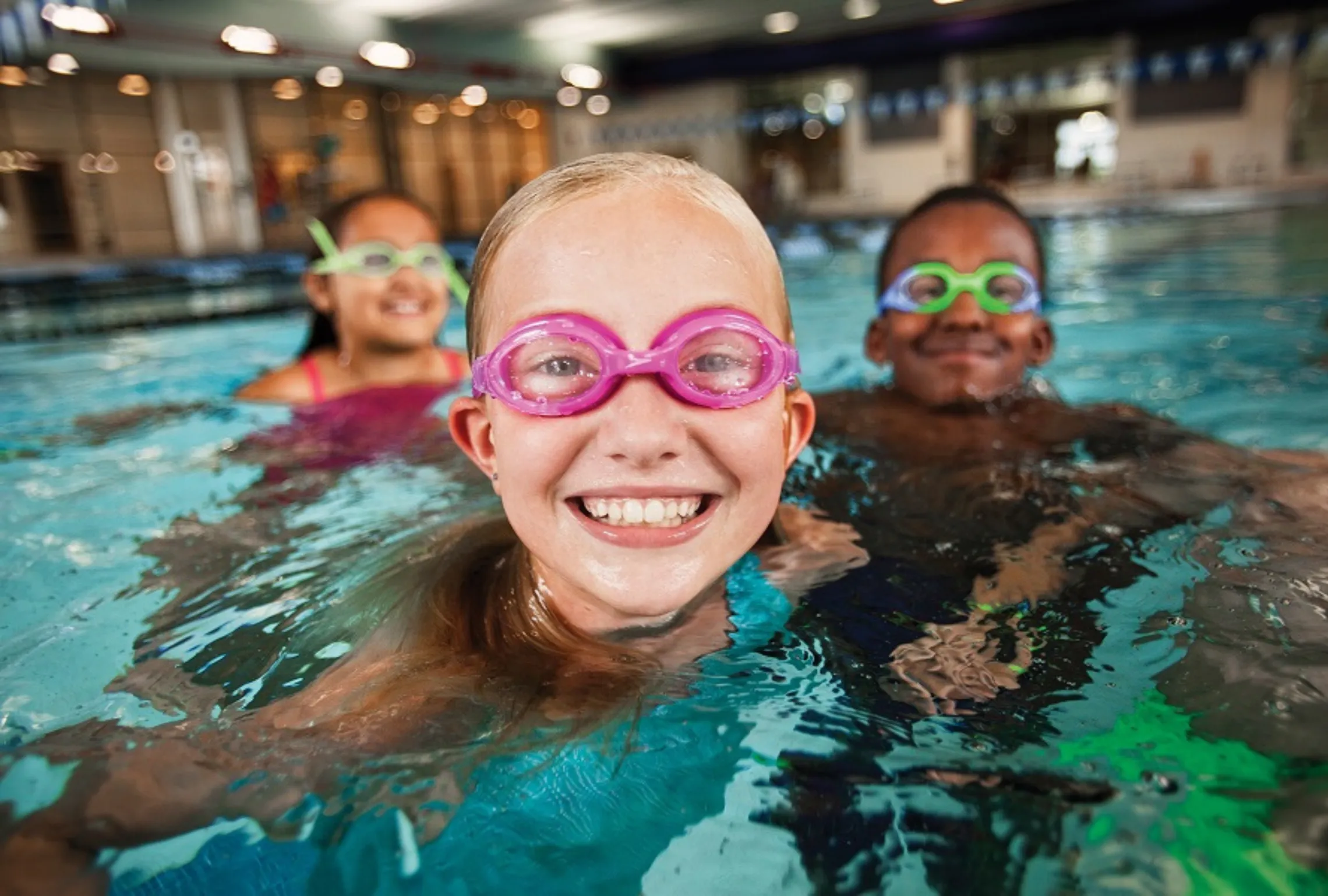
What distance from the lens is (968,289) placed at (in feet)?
10.5

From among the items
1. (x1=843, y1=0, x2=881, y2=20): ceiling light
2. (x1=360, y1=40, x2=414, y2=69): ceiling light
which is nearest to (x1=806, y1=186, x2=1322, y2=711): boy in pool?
(x1=360, y1=40, x2=414, y2=69): ceiling light

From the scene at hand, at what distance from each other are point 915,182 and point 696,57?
7141 millimetres

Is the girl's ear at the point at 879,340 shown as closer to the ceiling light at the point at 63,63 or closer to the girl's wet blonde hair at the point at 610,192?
the girl's wet blonde hair at the point at 610,192

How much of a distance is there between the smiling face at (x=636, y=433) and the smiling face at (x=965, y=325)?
5.99 feet

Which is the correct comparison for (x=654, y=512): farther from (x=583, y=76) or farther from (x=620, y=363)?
(x=583, y=76)

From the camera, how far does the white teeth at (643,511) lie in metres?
1.57

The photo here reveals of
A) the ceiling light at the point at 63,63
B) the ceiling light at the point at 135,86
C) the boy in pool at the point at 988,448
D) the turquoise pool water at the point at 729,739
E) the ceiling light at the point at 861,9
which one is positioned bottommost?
the turquoise pool water at the point at 729,739

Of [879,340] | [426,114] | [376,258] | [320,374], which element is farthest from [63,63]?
[879,340]

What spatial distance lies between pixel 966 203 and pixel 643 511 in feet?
7.72

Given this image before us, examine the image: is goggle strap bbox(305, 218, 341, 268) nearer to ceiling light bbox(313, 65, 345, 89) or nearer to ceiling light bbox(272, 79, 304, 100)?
ceiling light bbox(313, 65, 345, 89)

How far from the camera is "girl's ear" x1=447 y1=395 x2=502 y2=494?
177cm

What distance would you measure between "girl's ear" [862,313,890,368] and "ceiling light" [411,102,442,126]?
84.0 feet

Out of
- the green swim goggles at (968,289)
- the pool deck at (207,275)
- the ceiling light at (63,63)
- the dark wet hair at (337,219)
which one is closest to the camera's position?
the green swim goggles at (968,289)

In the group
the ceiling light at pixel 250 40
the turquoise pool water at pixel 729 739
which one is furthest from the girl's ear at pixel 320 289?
the ceiling light at pixel 250 40
